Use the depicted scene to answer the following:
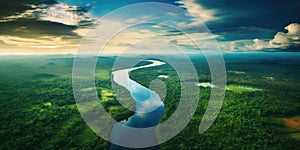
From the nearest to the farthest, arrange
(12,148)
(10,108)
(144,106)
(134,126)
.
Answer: (12,148) < (134,126) < (10,108) < (144,106)

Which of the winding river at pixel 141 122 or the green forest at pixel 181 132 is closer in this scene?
the green forest at pixel 181 132

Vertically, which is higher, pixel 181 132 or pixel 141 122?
pixel 141 122

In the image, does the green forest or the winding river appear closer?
the green forest

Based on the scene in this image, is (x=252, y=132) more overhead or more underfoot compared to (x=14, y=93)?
more underfoot

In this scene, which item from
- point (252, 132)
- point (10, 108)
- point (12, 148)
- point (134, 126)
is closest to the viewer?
point (12, 148)

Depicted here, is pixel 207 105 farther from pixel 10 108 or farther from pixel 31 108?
pixel 10 108

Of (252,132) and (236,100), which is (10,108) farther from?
(236,100)

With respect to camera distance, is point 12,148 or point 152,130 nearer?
point 12,148

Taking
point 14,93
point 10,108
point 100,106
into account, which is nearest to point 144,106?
point 100,106

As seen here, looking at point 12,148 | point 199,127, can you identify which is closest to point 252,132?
point 199,127

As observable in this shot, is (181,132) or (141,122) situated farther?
(141,122)
